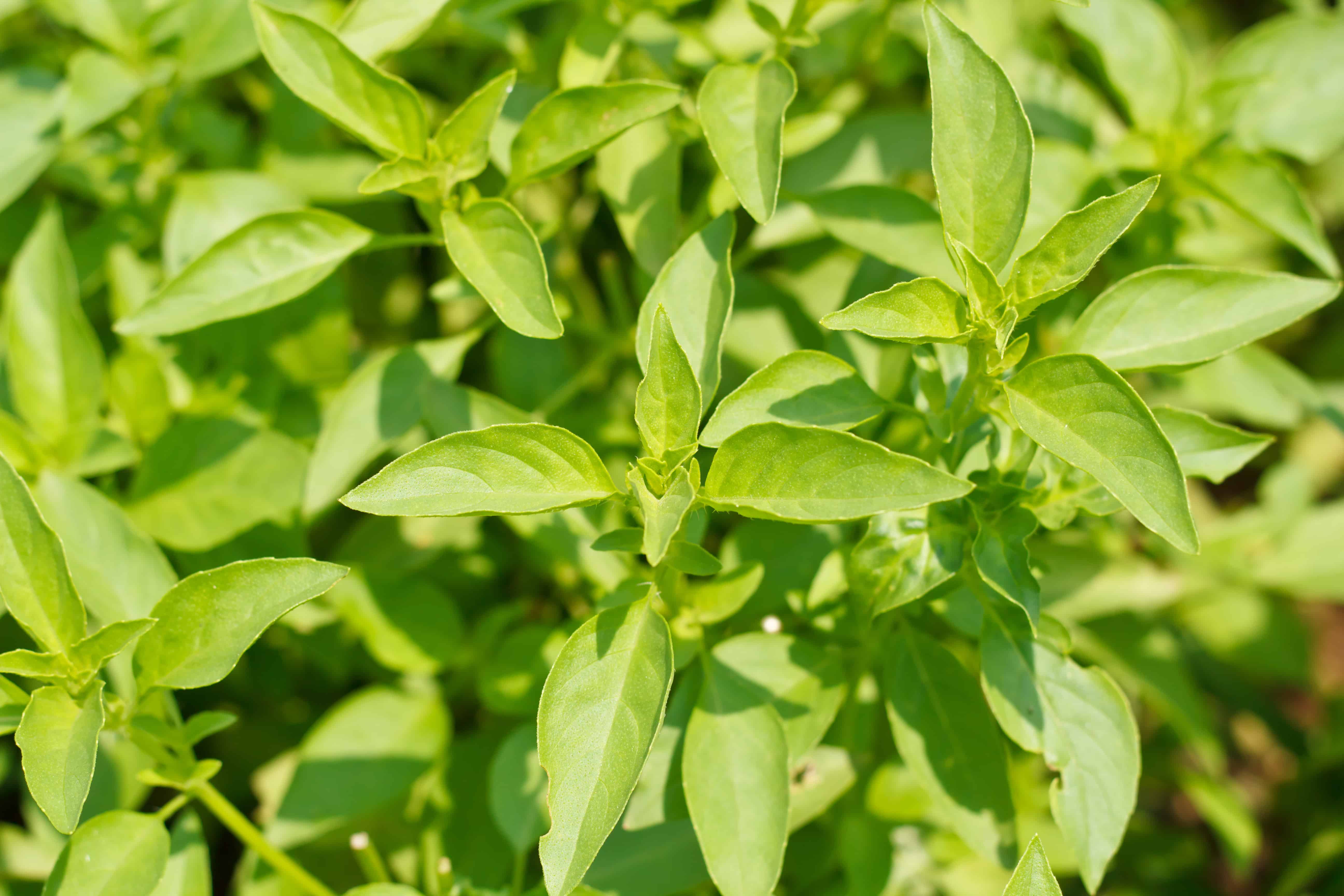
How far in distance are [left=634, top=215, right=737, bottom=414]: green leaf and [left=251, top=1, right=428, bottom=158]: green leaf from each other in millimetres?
452

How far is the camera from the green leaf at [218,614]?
1356mm

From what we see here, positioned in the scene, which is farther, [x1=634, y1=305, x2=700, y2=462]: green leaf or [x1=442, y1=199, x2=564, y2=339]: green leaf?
[x1=442, y1=199, x2=564, y2=339]: green leaf

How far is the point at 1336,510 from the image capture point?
2.64 m

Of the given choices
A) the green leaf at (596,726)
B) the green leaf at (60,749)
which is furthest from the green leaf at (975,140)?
the green leaf at (60,749)

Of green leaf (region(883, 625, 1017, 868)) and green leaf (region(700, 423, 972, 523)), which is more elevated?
green leaf (region(700, 423, 972, 523))

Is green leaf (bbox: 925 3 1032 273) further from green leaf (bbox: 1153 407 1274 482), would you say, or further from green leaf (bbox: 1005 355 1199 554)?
green leaf (bbox: 1153 407 1274 482)

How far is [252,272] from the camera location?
167 centimetres

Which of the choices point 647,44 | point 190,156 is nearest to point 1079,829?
point 647,44

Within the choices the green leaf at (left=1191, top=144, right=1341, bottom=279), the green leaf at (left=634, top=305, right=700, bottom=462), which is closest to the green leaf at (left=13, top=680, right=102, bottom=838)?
the green leaf at (left=634, top=305, right=700, bottom=462)

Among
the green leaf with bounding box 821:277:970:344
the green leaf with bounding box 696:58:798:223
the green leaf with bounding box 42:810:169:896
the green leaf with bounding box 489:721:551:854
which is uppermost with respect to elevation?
the green leaf with bounding box 696:58:798:223

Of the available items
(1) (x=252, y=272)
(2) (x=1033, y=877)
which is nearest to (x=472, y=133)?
(1) (x=252, y=272)

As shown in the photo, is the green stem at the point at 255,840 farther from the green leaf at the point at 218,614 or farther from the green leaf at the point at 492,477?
the green leaf at the point at 492,477

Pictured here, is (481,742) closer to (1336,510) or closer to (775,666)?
(775,666)

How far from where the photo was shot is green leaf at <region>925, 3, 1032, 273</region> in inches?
55.6
